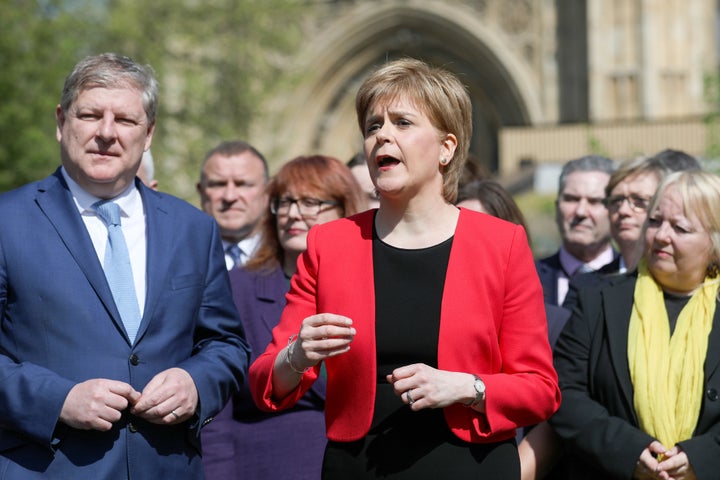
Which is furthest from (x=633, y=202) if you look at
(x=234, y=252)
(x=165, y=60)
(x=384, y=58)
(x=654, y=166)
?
(x=384, y=58)

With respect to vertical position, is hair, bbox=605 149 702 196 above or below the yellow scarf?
above

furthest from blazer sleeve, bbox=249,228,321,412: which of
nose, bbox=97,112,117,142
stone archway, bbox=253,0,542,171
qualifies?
stone archway, bbox=253,0,542,171

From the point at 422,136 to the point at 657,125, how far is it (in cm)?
1693

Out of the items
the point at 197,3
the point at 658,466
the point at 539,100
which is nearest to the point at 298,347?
the point at 658,466

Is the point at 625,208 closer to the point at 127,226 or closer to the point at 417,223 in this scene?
the point at 417,223

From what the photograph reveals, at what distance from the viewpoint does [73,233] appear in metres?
3.12

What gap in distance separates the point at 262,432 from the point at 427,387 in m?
1.47

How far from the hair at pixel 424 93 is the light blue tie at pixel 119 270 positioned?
2.74 ft

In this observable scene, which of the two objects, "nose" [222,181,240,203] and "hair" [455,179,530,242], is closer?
"hair" [455,179,530,242]

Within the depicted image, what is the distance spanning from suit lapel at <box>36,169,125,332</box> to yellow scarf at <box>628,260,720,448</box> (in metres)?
1.68

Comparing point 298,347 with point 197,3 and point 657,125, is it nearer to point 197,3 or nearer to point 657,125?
point 197,3

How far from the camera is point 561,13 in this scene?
21281 mm

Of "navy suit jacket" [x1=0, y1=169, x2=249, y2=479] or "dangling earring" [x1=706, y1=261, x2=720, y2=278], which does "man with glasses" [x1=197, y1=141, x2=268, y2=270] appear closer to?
"navy suit jacket" [x1=0, y1=169, x2=249, y2=479]

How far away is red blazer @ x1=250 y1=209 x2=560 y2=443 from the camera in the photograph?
275 centimetres
